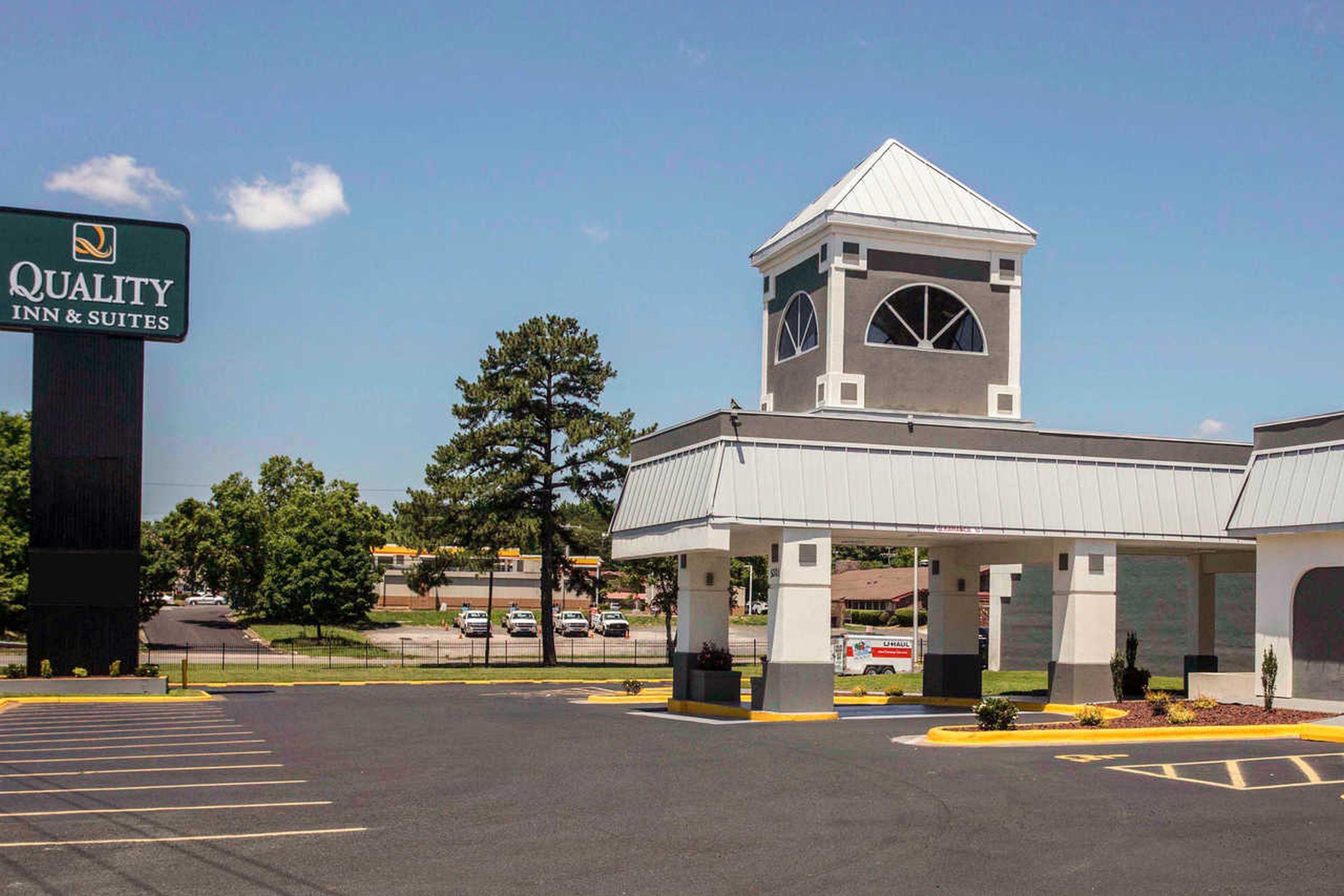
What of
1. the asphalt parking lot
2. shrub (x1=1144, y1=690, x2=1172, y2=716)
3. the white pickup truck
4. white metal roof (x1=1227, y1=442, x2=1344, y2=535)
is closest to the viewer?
the asphalt parking lot

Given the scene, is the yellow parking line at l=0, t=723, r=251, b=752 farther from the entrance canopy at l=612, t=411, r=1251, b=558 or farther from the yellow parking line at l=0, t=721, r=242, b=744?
the entrance canopy at l=612, t=411, r=1251, b=558

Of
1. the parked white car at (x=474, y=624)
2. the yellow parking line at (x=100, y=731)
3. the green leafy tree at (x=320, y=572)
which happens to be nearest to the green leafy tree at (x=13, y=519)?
the green leafy tree at (x=320, y=572)

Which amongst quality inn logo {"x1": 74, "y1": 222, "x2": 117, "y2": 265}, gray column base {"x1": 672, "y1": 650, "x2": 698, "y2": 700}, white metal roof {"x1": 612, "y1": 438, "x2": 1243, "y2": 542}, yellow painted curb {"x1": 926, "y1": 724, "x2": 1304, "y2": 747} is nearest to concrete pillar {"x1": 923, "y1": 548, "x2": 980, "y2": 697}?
white metal roof {"x1": 612, "y1": 438, "x2": 1243, "y2": 542}

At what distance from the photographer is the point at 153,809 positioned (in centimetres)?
1599

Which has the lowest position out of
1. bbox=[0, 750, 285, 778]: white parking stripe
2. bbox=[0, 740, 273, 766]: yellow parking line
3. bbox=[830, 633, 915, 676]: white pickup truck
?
bbox=[830, 633, 915, 676]: white pickup truck

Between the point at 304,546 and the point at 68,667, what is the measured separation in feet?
155

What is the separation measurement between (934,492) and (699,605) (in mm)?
6387

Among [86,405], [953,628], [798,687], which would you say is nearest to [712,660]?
[798,687]

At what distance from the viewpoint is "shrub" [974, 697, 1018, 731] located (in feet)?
77.0

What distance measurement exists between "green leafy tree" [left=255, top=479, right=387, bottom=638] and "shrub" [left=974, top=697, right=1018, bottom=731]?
6514cm

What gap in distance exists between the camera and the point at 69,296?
38.0m

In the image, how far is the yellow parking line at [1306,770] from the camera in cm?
1747

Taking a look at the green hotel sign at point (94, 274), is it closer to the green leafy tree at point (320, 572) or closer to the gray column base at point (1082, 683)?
the gray column base at point (1082, 683)

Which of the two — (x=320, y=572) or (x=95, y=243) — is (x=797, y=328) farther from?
(x=320, y=572)
